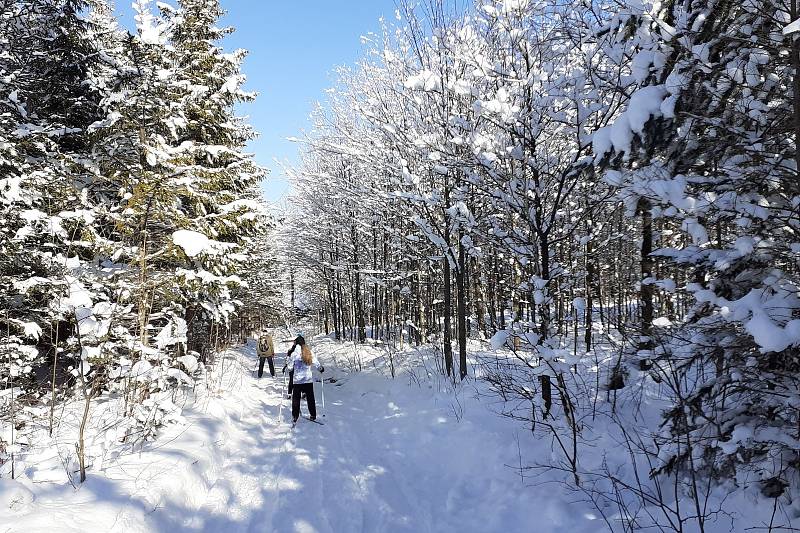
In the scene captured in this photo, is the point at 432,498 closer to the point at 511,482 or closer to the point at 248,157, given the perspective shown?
the point at 511,482

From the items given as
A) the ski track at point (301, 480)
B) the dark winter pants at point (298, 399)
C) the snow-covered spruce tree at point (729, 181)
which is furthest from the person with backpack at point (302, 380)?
the snow-covered spruce tree at point (729, 181)

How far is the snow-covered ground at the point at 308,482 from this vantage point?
4414 mm

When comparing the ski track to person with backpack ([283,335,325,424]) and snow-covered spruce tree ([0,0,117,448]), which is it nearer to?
person with backpack ([283,335,325,424])

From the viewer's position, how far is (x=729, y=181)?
369 centimetres

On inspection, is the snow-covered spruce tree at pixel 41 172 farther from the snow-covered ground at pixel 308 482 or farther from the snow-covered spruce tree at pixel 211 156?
the snow-covered ground at pixel 308 482

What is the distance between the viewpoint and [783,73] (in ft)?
12.4

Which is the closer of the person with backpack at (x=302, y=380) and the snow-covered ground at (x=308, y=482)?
the snow-covered ground at (x=308, y=482)

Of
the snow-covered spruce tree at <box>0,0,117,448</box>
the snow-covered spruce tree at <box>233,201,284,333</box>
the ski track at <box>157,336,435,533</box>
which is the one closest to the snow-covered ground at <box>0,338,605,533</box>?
the ski track at <box>157,336,435,533</box>

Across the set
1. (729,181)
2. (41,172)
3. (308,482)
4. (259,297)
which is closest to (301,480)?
(308,482)

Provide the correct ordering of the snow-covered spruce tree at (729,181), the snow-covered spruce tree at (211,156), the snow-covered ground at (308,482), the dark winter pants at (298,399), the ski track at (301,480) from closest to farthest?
the snow-covered spruce tree at (729,181) < the snow-covered ground at (308,482) < the ski track at (301,480) < the dark winter pants at (298,399) < the snow-covered spruce tree at (211,156)

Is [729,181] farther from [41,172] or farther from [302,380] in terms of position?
[41,172]

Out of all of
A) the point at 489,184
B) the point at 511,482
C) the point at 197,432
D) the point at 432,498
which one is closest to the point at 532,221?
the point at 489,184

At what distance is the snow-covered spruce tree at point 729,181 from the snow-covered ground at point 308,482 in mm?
1700

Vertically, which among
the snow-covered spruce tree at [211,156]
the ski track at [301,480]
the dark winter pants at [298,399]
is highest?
the snow-covered spruce tree at [211,156]
